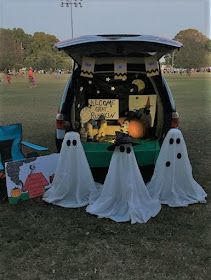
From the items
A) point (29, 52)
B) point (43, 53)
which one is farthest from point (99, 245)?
point (29, 52)

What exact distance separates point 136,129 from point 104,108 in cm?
55

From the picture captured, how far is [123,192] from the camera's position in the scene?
4.50 meters

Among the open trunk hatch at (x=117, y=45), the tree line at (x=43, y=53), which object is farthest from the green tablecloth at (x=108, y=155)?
the tree line at (x=43, y=53)

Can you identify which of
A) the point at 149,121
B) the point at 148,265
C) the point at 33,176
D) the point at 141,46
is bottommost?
the point at 148,265

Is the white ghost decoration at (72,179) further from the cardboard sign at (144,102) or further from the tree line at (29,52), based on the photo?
the tree line at (29,52)

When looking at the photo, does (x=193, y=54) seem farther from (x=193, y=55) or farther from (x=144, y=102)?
(x=144, y=102)

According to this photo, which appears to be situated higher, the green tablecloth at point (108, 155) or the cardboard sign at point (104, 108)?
the cardboard sign at point (104, 108)

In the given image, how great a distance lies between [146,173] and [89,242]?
1823mm

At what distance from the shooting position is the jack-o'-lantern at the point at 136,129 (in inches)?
244

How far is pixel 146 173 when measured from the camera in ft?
18.0

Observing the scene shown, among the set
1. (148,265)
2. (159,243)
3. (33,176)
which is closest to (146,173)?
(33,176)

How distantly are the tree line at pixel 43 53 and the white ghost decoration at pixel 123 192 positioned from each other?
62140mm

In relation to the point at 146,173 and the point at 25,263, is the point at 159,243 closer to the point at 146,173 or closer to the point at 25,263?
the point at 25,263

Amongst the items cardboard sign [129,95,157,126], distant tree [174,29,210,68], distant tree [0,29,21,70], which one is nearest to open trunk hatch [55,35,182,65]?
cardboard sign [129,95,157,126]
